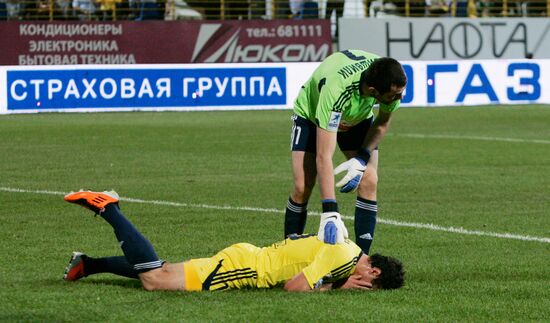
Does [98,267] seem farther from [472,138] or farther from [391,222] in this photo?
[472,138]

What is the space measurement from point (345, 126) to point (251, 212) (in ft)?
11.5

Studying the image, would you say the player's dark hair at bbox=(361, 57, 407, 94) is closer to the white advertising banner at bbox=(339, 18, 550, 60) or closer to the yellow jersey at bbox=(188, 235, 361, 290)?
the yellow jersey at bbox=(188, 235, 361, 290)

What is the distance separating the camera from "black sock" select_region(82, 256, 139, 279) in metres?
8.33

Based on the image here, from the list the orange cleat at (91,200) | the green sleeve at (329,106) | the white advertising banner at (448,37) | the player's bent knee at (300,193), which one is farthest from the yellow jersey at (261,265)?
the white advertising banner at (448,37)

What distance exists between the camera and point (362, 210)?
9.67 m

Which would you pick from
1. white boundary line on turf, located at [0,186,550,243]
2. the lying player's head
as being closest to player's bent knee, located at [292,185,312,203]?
the lying player's head

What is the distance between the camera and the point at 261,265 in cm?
814

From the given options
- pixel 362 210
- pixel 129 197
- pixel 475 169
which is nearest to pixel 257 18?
pixel 475 169

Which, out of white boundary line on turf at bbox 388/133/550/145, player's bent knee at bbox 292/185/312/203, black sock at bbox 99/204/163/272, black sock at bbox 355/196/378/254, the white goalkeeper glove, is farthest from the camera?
white boundary line on turf at bbox 388/133/550/145

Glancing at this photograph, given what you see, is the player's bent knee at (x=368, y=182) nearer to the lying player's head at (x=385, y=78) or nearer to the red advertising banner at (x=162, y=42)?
the lying player's head at (x=385, y=78)

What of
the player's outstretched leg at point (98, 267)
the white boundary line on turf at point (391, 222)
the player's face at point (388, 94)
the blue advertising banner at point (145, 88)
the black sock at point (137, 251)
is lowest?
the blue advertising banner at point (145, 88)

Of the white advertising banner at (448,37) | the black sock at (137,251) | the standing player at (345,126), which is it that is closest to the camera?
the black sock at (137,251)

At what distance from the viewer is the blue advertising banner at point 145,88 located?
27172 millimetres

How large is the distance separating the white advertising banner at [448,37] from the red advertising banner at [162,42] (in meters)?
1.09
